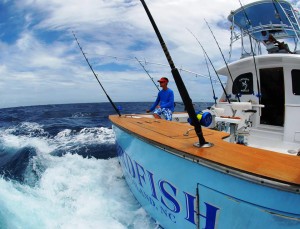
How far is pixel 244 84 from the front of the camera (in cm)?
532

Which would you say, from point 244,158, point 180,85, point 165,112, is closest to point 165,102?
point 165,112

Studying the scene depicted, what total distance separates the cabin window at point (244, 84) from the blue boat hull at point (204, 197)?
10.5 ft

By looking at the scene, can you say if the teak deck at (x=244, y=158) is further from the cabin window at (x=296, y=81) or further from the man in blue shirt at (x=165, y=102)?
the cabin window at (x=296, y=81)

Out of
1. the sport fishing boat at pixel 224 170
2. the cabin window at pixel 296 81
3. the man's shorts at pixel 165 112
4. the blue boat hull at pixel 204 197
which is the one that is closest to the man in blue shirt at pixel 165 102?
the man's shorts at pixel 165 112

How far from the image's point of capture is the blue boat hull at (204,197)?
1644 mm

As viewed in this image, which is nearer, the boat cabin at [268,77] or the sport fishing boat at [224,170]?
the sport fishing boat at [224,170]

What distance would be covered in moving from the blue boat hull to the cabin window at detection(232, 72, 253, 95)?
3206mm

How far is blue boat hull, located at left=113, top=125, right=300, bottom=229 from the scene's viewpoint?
1.64m

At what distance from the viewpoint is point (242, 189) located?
1774 mm

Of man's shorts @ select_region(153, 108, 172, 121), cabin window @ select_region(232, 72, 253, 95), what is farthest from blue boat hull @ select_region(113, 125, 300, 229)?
cabin window @ select_region(232, 72, 253, 95)

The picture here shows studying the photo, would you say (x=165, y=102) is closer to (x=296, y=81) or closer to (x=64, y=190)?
(x=296, y=81)

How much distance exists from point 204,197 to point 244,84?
389cm

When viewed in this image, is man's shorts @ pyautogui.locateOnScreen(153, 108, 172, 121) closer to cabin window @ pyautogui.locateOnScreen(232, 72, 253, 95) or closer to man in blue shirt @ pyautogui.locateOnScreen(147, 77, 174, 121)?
man in blue shirt @ pyautogui.locateOnScreen(147, 77, 174, 121)

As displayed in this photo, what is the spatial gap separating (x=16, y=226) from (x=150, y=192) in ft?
6.21
